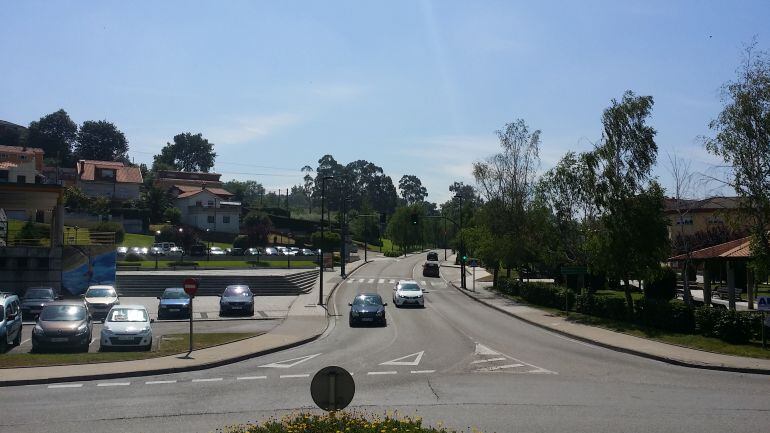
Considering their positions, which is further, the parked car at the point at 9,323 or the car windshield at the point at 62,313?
the car windshield at the point at 62,313

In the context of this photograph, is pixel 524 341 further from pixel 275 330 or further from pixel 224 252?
pixel 224 252

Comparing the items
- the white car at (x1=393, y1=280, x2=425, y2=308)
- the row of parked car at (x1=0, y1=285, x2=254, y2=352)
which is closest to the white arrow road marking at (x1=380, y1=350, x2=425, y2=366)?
the row of parked car at (x1=0, y1=285, x2=254, y2=352)

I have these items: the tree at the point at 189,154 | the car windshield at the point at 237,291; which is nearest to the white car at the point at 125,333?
the car windshield at the point at 237,291

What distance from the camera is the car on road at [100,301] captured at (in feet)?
104

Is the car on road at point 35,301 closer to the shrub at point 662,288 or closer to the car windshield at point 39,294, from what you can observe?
the car windshield at point 39,294

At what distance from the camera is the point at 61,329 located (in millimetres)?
21078

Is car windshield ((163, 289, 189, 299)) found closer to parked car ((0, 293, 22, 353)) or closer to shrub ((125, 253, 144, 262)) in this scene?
parked car ((0, 293, 22, 353))

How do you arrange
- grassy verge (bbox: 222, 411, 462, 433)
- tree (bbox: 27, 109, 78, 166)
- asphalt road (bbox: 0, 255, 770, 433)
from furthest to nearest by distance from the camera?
tree (bbox: 27, 109, 78, 166), asphalt road (bbox: 0, 255, 770, 433), grassy verge (bbox: 222, 411, 462, 433)

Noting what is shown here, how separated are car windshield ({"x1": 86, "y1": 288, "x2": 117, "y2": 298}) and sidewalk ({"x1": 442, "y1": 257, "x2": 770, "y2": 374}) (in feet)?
66.9

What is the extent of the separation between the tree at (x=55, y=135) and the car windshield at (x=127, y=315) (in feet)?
367

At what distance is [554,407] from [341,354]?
993 centimetres

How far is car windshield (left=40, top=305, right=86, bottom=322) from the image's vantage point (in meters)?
21.6

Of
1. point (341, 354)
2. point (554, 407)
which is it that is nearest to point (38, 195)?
point (341, 354)

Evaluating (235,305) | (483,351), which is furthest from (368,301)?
(483,351)
